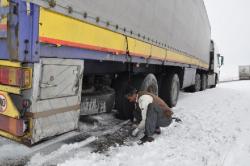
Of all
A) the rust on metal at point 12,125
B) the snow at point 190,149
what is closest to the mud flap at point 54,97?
the rust on metal at point 12,125

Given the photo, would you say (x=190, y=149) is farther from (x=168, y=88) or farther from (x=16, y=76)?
(x=168, y=88)

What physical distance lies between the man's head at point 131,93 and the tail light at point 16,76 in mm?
2663

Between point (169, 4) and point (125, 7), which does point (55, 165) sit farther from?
point (169, 4)

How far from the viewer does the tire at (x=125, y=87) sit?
243 inches

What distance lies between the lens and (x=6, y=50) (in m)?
3.07

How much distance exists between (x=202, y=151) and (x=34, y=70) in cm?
285

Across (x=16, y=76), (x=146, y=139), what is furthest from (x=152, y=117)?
(x=16, y=76)

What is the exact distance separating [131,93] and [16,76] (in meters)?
2.92

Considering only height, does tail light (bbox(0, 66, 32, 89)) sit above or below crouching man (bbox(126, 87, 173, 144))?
above

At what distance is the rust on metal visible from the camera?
319cm

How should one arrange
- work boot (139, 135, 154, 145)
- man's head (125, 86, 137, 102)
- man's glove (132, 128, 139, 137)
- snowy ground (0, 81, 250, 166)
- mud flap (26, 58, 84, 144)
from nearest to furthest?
mud flap (26, 58, 84, 144) < snowy ground (0, 81, 250, 166) < work boot (139, 135, 154, 145) < man's glove (132, 128, 139, 137) < man's head (125, 86, 137, 102)

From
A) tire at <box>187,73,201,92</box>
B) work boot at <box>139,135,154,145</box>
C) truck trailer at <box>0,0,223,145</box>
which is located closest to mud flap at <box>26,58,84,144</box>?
truck trailer at <box>0,0,223,145</box>

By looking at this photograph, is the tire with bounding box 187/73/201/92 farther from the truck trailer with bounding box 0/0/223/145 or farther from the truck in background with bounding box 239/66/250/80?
the truck in background with bounding box 239/66/250/80

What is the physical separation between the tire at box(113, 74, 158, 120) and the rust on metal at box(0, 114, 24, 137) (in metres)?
2.99
